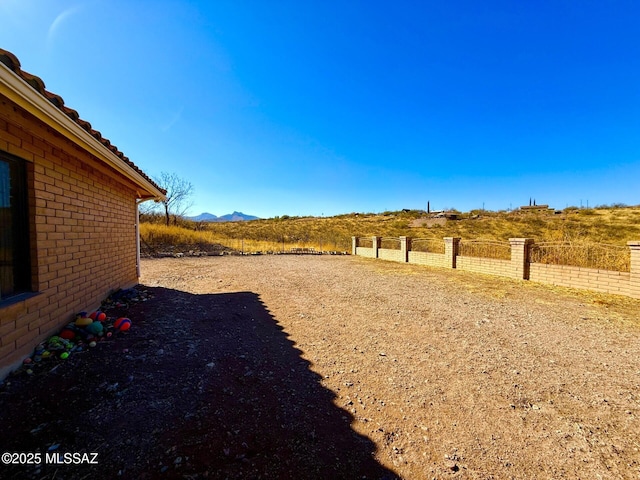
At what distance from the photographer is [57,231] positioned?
3.62 meters

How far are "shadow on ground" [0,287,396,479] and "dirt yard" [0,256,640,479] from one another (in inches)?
0.5

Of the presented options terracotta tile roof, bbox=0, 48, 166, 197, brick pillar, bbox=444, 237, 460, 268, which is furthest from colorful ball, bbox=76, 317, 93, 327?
brick pillar, bbox=444, 237, 460, 268

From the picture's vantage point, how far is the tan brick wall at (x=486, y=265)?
31.6 ft

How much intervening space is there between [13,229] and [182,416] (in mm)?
2834

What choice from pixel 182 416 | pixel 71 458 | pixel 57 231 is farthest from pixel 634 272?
pixel 57 231

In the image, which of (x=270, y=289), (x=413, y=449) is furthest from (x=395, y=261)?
(x=413, y=449)

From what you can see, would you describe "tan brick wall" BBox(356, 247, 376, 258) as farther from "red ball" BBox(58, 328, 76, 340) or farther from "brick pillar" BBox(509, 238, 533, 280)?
"red ball" BBox(58, 328, 76, 340)

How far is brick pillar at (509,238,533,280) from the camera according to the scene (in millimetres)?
9008

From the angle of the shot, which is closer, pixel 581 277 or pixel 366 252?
pixel 581 277

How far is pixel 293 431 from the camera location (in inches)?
88.7

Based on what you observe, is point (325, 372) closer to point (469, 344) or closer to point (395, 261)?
point (469, 344)

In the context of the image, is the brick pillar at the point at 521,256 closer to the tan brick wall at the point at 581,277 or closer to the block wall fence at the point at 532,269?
the block wall fence at the point at 532,269

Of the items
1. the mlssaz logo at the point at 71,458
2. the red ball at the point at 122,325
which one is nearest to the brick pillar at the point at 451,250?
the red ball at the point at 122,325

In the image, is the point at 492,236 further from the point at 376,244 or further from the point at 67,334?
the point at 67,334
